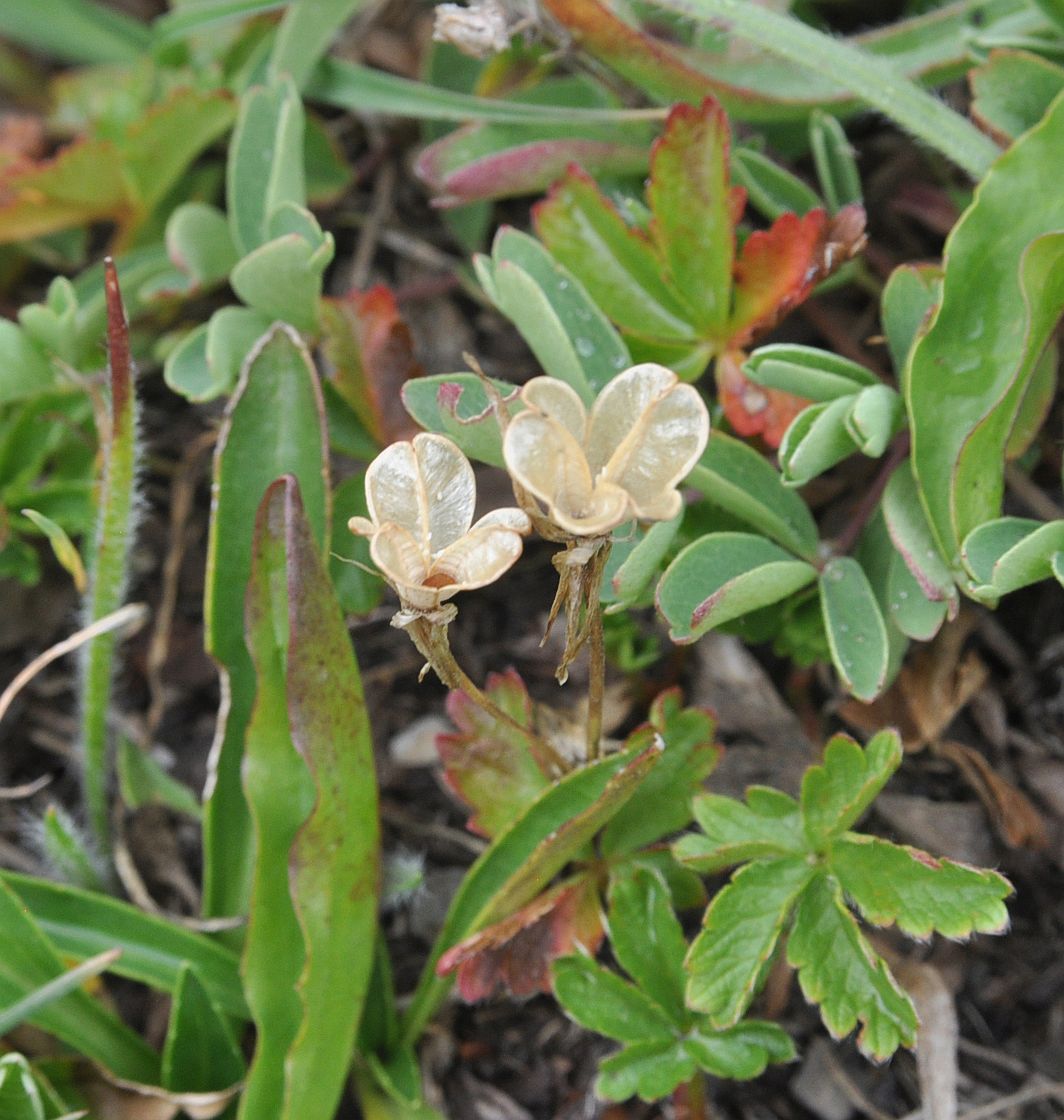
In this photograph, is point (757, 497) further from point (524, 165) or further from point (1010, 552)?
point (524, 165)

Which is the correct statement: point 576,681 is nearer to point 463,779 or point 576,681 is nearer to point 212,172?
point 463,779

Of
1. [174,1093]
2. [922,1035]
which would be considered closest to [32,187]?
[174,1093]

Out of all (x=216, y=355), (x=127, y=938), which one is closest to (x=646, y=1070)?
(x=127, y=938)

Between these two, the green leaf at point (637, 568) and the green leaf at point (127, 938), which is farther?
the green leaf at point (127, 938)

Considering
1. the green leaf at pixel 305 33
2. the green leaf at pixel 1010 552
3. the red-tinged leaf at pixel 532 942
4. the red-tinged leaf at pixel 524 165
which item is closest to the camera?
the green leaf at pixel 1010 552

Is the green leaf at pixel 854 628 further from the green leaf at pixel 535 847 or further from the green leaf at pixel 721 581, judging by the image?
the green leaf at pixel 535 847

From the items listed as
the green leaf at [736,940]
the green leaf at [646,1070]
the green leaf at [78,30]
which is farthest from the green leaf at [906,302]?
the green leaf at [78,30]

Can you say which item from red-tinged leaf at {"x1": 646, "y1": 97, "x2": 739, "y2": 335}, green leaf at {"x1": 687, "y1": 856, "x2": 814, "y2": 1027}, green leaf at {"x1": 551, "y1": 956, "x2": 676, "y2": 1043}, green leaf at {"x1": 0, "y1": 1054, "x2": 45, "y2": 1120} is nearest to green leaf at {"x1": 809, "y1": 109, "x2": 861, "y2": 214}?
red-tinged leaf at {"x1": 646, "y1": 97, "x2": 739, "y2": 335}
